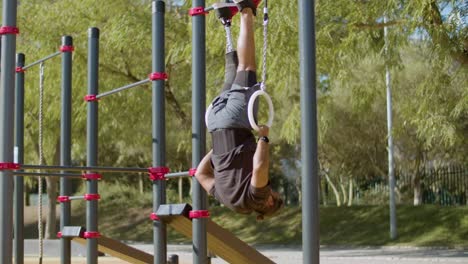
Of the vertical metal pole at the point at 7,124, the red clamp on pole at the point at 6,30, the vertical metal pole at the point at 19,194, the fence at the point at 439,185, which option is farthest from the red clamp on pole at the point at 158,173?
the fence at the point at 439,185

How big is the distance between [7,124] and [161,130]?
174 cm

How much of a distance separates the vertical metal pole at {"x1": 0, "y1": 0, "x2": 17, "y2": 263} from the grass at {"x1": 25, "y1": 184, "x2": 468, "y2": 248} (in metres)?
15.0

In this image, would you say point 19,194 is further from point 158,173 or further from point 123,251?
point 158,173

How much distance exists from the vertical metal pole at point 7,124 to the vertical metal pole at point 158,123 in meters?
1.62

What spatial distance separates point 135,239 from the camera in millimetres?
25734

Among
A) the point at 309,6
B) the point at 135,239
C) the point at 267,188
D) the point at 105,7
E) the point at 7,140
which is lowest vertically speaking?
the point at 135,239

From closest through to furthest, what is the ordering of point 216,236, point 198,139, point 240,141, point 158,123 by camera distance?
point 240,141, point 198,139, point 216,236, point 158,123

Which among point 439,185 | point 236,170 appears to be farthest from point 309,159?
point 439,185

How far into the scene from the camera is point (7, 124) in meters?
5.54

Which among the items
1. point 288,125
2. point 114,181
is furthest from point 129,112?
point 114,181

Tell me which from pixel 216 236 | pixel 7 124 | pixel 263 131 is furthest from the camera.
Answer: pixel 216 236

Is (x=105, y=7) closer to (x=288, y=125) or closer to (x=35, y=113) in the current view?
(x=35, y=113)

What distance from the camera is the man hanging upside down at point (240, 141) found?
4.57 meters

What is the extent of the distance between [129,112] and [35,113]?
252cm
